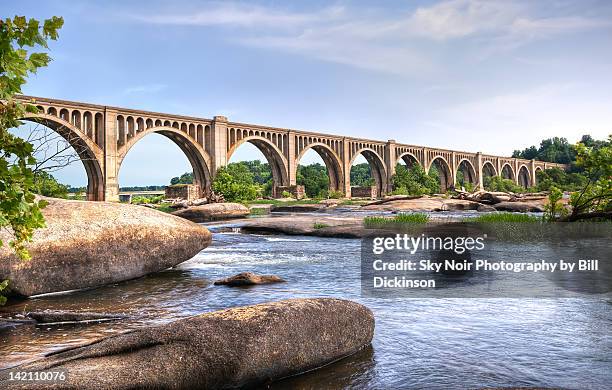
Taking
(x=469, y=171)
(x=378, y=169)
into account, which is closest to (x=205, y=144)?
(x=378, y=169)

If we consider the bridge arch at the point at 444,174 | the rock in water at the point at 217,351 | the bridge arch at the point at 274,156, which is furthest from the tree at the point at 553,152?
the rock in water at the point at 217,351

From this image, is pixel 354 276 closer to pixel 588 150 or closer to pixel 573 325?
pixel 573 325

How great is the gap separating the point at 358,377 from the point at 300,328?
676 mm

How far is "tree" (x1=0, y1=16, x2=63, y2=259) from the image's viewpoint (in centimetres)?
284

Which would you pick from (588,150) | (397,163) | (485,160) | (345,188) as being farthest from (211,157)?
(485,160)

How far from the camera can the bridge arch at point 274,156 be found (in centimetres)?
5605

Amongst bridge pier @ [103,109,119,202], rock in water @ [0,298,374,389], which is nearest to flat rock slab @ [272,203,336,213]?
bridge pier @ [103,109,119,202]

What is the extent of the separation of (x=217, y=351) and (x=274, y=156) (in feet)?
184

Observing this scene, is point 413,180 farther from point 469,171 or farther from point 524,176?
point 524,176

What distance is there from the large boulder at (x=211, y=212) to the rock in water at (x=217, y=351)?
868 inches

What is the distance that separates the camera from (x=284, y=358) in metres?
4.27

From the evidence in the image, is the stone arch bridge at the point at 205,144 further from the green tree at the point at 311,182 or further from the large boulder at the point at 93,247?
the large boulder at the point at 93,247

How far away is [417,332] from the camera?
17.6 ft

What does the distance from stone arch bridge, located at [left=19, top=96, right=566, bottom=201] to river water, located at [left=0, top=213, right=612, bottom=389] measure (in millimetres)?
12062
